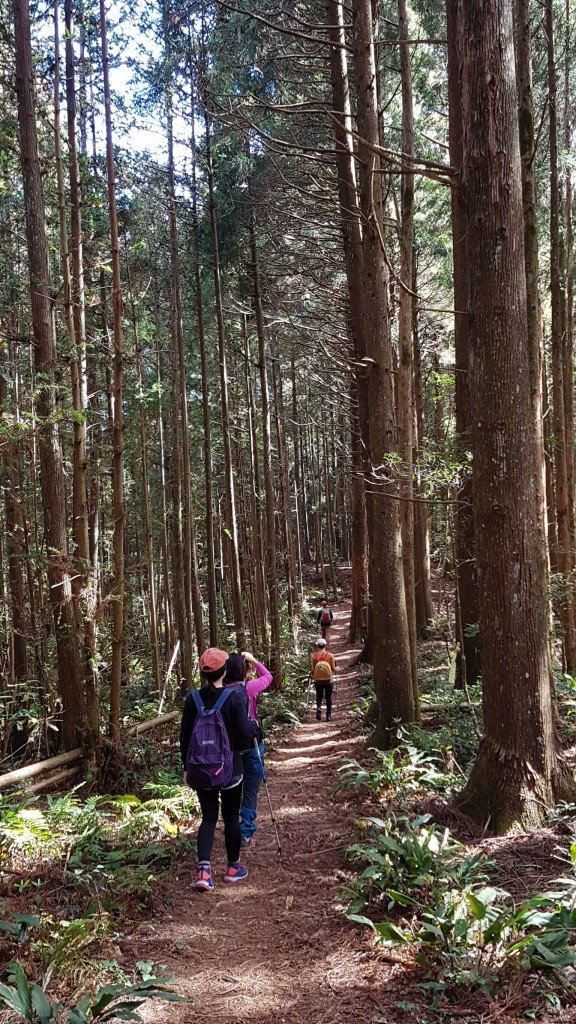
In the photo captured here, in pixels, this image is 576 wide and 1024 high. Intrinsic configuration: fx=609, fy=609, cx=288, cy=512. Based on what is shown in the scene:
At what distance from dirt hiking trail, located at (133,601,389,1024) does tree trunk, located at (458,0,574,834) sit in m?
1.39

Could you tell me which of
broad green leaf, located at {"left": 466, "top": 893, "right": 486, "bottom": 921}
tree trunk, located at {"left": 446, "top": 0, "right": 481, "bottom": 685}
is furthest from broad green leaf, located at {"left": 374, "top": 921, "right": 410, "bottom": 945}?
tree trunk, located at {"left": 446, "top": 0, "right": 481, "bottom": 685}

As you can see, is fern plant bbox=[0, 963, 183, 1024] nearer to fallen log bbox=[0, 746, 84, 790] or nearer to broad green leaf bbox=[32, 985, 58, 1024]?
broad green leaf bbox=[32, 985, 58, 1024]

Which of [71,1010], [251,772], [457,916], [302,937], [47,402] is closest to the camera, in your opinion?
[71,1010]

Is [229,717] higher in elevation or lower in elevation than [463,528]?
lower

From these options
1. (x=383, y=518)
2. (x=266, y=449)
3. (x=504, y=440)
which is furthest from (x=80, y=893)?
(x=266, y=449)

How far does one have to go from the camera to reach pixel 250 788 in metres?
5.75

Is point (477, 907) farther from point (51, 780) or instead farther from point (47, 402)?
point (47, 402)

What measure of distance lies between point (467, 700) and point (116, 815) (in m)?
4.93

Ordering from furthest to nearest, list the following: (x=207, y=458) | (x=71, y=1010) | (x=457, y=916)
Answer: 1. (x=207, y=458)
2. (x=457, y=916)
3. (x=71, y=1010)

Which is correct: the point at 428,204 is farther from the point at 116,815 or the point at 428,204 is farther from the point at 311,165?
the point at 116,815

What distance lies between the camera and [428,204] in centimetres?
1393

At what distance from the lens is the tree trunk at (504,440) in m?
4.43

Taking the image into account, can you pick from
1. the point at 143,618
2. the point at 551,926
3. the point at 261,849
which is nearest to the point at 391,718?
the point at 261,849

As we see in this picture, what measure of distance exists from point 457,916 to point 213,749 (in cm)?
185
